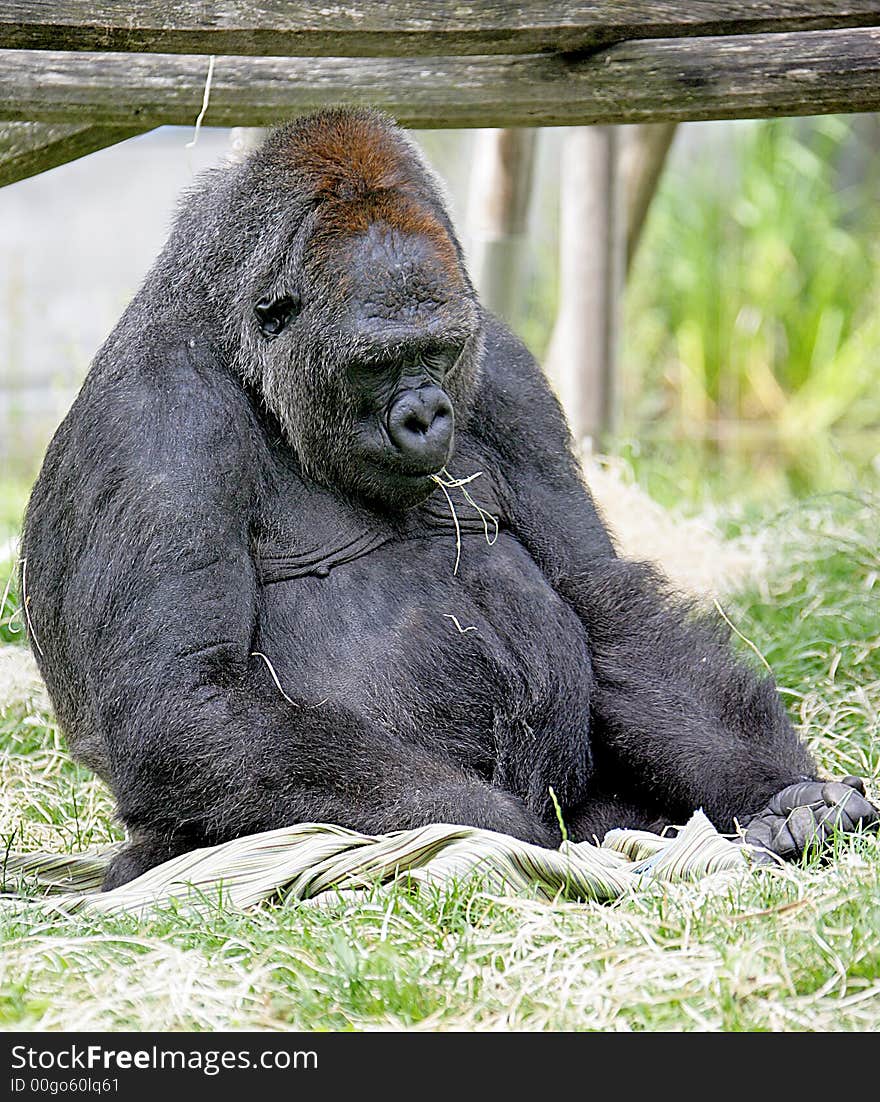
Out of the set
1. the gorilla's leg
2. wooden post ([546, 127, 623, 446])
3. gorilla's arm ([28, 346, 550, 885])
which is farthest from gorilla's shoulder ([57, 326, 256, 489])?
wooden post ([546, 127, 623, 446])

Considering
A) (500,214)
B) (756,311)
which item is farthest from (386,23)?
(756,311)

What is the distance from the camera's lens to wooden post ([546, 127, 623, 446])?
7.48 m

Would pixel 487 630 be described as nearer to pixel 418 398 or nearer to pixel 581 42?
pixel 418 398

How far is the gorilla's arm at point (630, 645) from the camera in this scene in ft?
12.6

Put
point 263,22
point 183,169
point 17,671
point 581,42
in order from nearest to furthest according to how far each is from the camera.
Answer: point 263,22 → point 581,42 → point 17,671 → point 183,169

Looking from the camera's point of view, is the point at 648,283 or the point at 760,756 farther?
the point at 648,283

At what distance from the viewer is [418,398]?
→ 3.46 meters

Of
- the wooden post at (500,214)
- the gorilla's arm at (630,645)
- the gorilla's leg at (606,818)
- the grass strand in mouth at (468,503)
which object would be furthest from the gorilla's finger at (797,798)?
the wooden post at (500,214)

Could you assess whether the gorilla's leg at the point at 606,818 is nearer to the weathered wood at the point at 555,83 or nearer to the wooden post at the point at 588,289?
the weathered wood at the point at 555,83

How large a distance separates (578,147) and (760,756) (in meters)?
4.31

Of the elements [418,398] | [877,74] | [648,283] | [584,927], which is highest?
[877,74]
